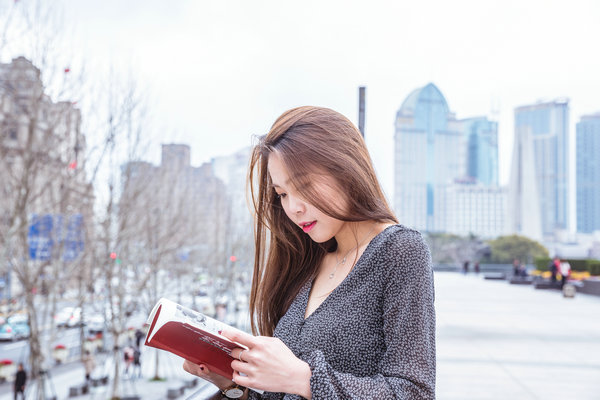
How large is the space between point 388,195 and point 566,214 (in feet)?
140

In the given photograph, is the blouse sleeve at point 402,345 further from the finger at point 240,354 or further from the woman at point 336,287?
the finger at point 240,354

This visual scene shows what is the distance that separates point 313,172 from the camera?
3.45 feet

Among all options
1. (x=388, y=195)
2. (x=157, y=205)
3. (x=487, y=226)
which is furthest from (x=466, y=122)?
(x=388, y=195)

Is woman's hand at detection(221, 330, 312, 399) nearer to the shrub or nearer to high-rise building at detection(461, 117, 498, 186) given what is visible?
the shrub

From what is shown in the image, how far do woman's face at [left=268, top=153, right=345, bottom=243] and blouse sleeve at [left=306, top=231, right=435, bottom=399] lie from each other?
15 centimetres

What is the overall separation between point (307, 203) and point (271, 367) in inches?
13.5

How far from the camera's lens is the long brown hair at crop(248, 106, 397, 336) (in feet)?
3.47

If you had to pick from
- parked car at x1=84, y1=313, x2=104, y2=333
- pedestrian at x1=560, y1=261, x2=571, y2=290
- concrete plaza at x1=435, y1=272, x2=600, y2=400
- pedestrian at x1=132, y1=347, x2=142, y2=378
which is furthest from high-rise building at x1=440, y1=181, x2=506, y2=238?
concrete plaza at x1=435, y1=272, x2=600, y2=400

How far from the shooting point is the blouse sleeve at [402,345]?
0.86 m

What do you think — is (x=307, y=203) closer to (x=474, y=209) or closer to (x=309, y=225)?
(x=309, y=225)

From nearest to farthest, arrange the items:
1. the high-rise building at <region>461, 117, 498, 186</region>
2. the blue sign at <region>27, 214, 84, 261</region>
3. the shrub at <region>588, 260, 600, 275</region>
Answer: the blue sign at <region>27, 214, 84, 261</region>, the shrub at <region>588, 260, 600, 275</region>, the high-rise building at <region>461, 117, 498, 186</region>

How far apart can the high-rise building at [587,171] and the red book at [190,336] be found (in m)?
41.5

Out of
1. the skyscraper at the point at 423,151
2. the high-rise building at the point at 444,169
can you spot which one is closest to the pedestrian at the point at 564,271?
the skyscraper at the point at 423,151

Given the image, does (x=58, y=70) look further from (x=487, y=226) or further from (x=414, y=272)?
(x=487, y=226)
